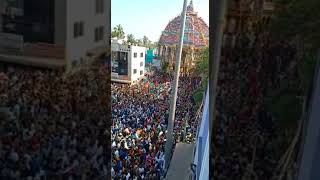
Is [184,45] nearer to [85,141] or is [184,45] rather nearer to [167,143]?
[167,143]

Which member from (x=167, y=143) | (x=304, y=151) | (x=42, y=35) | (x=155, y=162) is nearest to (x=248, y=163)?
(x=304, y=151)

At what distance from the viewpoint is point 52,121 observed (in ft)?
8.82

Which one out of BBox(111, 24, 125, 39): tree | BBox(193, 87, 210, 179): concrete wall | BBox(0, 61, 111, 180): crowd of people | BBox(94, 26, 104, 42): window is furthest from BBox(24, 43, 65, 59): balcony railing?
BBox(111, 24, 125, 39): tree

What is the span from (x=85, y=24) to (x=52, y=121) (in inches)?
23.3

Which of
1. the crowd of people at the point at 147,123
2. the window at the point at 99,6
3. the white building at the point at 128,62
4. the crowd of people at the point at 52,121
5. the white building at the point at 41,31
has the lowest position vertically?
the crowd of people at the point at 147,123

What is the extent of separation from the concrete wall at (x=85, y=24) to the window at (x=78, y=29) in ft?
0.04

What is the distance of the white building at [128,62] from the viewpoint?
4062 mm

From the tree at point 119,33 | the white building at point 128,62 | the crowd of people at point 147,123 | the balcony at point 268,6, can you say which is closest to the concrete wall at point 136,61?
the white building at point 128,62

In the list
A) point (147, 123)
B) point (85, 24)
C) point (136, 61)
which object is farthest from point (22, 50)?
point (147, 123)

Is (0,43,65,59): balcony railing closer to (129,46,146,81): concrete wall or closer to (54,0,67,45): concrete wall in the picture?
(54,0,67,45): concrete wall

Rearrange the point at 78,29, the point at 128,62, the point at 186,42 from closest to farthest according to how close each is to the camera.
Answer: the point at 78,29
the point at 128,62
the point at 186,42

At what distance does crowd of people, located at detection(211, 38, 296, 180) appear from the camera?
2596 millimetres

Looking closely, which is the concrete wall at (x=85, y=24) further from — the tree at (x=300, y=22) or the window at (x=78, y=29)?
the tree at (x=300, y=22)

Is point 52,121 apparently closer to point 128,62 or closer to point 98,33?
point 98,33
